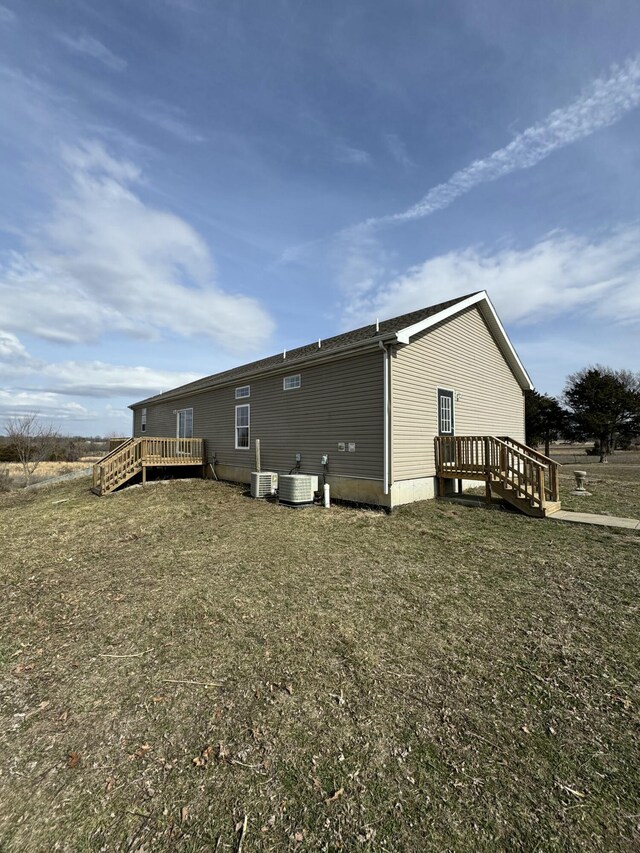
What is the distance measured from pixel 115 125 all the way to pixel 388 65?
6515mm

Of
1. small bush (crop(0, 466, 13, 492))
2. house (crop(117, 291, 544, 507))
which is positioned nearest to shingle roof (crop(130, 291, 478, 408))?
house (crop(117, 291, 544, 507))

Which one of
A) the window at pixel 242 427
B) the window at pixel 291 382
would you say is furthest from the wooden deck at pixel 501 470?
the window at pixel 242 427

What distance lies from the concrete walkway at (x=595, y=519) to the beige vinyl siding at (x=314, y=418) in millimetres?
4004

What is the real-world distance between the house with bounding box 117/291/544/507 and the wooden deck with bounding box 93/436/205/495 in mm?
1088

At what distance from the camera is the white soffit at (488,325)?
30.0ft

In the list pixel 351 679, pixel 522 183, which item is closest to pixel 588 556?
pixel 351 679

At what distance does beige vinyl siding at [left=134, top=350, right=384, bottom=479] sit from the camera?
30.9 ft

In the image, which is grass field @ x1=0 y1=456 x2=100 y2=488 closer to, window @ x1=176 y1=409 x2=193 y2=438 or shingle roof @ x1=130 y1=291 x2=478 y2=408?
window @ x1=176 y1=409 x2=193 y2=438

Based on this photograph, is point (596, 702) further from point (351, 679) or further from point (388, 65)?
point (388, 65)

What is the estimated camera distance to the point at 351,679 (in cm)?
299

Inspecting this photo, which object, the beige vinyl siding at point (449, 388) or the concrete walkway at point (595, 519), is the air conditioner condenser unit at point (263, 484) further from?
the concrete walkway at point (595, 519)

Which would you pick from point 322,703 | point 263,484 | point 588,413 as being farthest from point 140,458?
point 588,413

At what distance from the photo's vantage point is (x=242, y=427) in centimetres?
1398

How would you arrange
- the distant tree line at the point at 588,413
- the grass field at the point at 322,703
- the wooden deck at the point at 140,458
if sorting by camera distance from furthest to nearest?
the distant tree line at the point at 588,413, the wooden deck at the point at 140,458, the grass field at the point at 322,703
